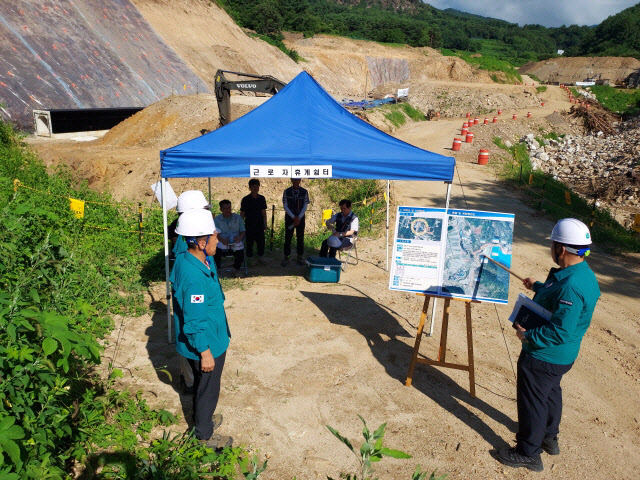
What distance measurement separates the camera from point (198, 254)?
12.3 feet

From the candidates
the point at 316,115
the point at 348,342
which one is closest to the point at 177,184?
the point at 316,115

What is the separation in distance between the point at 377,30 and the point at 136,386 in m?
86.6

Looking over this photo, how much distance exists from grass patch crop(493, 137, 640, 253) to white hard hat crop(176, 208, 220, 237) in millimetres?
10312

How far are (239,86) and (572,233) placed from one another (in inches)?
456

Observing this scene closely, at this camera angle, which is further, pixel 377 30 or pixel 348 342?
pixel 377 30

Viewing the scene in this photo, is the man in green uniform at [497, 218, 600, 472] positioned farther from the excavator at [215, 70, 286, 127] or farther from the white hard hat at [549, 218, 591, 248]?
the excavator at [215, 70, 286, 127]

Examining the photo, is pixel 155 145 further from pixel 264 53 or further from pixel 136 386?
pixel 264 53

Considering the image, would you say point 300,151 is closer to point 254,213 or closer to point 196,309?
point 254,213

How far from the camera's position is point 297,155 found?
6.35 metres

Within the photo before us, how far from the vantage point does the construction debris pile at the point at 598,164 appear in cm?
1762

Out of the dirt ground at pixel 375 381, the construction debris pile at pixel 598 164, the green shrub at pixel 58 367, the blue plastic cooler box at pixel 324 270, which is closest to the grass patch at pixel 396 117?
the construction debris pile at pixel 598 164

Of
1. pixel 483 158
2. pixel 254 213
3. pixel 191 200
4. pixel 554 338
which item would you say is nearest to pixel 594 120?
pixel 483 158

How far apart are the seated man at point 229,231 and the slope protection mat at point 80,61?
14.9 metres

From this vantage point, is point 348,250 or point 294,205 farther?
point 348,250
